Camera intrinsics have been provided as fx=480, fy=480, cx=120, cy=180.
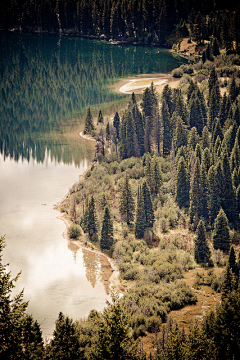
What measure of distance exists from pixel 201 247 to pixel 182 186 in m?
21.0

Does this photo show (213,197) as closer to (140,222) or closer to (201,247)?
(140,222)

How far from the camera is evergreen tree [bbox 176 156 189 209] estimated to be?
94188mm

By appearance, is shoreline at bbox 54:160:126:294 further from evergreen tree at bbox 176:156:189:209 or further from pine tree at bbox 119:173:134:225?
evergreen tree at bbox 176:156:189:209

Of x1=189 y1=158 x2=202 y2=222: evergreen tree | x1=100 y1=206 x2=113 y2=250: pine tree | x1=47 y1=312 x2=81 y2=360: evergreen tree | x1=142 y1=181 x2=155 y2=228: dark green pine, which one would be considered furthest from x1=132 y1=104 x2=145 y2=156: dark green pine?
x1=47 y1=312 x2=81 y2=360: evergreen tree

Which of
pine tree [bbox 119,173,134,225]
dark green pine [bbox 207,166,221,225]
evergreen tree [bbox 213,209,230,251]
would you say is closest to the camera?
evergreen tree [bbox 213,209,230,251]

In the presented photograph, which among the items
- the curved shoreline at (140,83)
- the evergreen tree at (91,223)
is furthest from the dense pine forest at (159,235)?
the curved shoreline at (140,83)

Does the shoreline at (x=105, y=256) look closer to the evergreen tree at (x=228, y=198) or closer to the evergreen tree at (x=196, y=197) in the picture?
the evergreen tree at (x=196, y=197)

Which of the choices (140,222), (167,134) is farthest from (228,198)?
(167,134)

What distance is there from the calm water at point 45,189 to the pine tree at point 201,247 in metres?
14.9

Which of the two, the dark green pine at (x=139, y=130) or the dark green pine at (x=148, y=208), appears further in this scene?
the dark green pine at (x=139, y=130)

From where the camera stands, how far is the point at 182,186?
310 feet

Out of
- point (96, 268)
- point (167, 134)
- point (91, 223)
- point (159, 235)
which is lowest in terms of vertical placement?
point (96, 268)

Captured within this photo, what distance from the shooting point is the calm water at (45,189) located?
67.2m

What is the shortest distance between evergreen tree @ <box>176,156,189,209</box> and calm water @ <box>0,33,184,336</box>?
2381 centimetres
